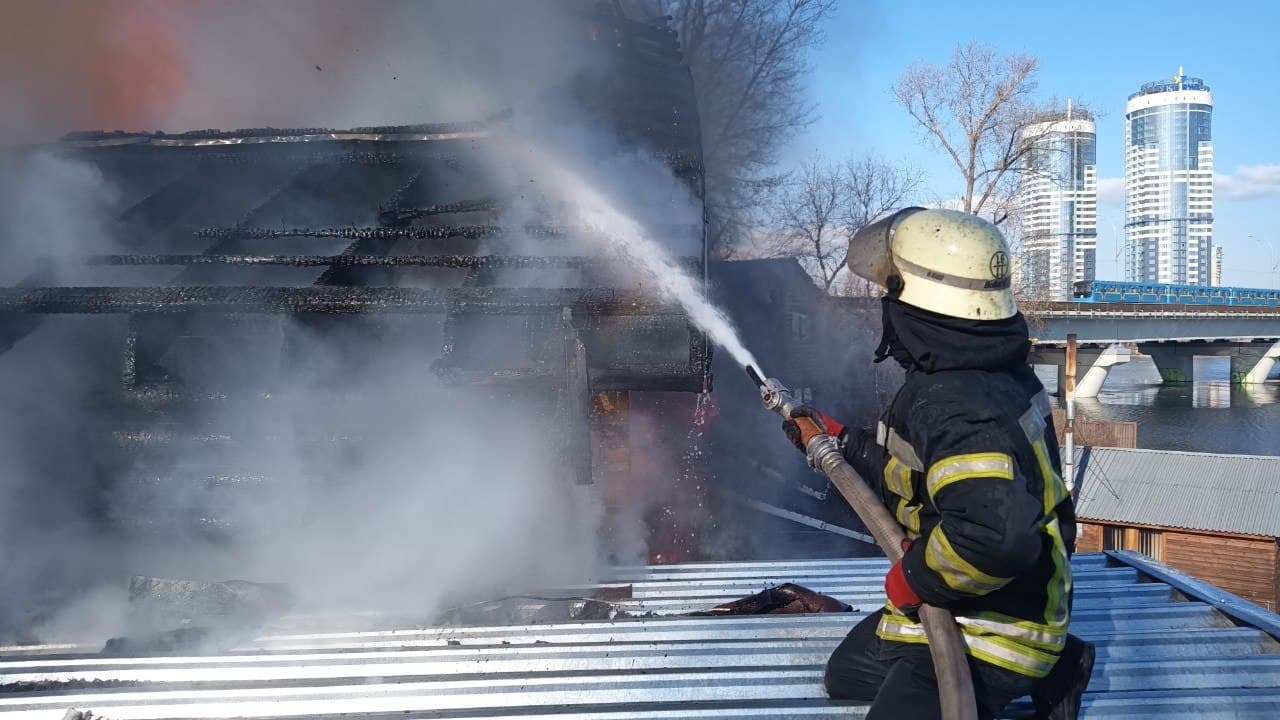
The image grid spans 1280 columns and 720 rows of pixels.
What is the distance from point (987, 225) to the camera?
1969 millimetres

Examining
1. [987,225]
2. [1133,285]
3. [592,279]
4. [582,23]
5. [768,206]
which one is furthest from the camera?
[1133,285]

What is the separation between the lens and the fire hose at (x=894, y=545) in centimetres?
181

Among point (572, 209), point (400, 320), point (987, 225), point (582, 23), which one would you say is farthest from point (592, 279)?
point (582, 23)

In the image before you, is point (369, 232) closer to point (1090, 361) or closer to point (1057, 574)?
point (1057, 574)

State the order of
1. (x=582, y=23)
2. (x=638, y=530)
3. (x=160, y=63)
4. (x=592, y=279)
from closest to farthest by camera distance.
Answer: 1. (x=592, y=279)
2. (x=638, y=530)
3. (x=582, y=23)
4. (x=160, y=63)

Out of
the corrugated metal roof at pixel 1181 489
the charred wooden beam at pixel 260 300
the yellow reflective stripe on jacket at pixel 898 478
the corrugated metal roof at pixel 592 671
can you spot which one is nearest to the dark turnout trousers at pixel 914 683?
the corrugated metal roof at pixel 592 671

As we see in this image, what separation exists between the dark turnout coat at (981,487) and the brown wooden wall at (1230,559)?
1364 cm

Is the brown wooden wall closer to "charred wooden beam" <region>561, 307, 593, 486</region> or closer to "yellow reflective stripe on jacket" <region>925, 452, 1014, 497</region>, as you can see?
"charred wooden beam" <region>561, 307, 593, 486</region>

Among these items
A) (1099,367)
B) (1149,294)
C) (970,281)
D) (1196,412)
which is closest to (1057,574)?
(970,281)

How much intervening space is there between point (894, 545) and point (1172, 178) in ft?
766

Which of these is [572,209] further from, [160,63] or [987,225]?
[160,63]

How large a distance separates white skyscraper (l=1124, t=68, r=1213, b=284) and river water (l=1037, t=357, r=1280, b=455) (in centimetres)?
16591

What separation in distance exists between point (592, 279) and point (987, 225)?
2.53m

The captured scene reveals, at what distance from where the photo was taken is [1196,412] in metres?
31.2
